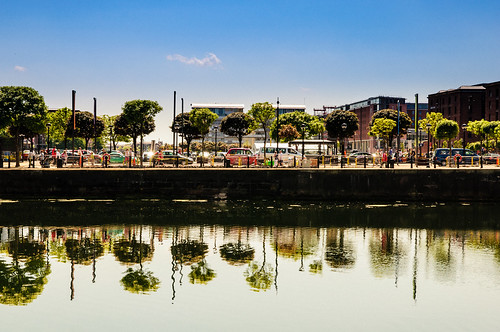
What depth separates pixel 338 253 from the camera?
80.8ft

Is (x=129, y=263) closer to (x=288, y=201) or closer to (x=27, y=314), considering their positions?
(x=27, y=314)

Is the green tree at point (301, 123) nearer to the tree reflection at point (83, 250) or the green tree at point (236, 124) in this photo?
the green tree at point (236, 124)

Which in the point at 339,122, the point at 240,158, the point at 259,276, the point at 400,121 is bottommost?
the point at 259,276

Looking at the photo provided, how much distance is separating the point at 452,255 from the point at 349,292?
8.37m

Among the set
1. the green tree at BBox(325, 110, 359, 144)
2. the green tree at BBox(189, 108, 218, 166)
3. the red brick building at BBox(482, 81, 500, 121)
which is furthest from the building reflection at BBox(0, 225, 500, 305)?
the red brick building at BBox(482, 81, 500, 121)

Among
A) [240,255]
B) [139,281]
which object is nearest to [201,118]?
[240,255]

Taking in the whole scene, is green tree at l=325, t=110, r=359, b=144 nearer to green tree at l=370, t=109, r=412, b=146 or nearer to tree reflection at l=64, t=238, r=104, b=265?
green tree at l=370, t=109, r=412, b=146

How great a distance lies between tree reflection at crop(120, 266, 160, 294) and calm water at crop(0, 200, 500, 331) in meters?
0.07

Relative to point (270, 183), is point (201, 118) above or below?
above

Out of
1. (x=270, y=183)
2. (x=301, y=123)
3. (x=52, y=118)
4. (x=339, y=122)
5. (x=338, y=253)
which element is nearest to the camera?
(x=338, y=253)

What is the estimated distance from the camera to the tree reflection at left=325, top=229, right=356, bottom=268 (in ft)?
73.9

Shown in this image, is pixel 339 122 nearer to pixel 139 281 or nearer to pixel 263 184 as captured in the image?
pixel 263 184

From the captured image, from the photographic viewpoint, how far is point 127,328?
14602 millimetres

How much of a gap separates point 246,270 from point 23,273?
818 cm
